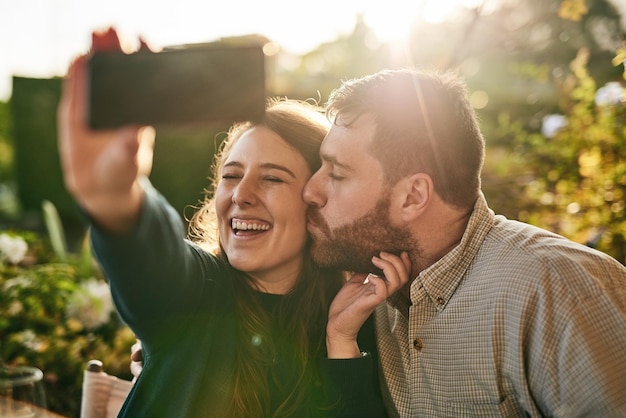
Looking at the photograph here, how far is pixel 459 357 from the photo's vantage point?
1950 mm

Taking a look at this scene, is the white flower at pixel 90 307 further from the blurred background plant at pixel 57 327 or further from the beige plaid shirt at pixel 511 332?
the beige plaid shirt at pixel 511 332

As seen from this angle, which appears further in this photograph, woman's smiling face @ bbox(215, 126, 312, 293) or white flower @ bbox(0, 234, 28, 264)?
white flower @ bbox(0, 234, 28, 264)

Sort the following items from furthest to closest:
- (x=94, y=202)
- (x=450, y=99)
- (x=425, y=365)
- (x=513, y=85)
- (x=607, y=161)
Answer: (x=513, y=85) → (x=607, y=161) → (x=450, y=99) → (x=425, y=365) → (x=94, y=202)

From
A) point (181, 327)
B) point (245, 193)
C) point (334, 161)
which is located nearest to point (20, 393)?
point (181, 327)

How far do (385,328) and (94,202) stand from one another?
4.09 ft

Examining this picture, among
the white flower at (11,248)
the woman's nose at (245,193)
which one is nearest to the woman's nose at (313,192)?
the woman's nose at (245,193)

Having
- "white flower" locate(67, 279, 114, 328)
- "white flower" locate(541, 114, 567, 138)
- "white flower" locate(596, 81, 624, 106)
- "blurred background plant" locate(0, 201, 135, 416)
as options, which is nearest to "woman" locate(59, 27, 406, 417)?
"blurred background plant" locate(0, 201, 135, 416)

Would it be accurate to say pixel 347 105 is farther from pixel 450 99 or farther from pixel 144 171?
pixel 144 171

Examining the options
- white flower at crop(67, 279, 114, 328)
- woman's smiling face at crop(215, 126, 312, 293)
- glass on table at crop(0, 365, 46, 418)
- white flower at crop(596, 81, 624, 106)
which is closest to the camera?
woman's smiling face at crop(215, 126, 312, 293)

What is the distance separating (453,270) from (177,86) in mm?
1135

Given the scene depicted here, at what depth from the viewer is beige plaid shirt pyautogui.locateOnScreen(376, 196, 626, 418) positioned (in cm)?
171

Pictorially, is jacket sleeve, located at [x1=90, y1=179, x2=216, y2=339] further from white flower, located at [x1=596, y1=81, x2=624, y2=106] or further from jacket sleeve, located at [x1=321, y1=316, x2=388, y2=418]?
Result: white flower, located at [x1=596, y1=81, x2=624, y2=106]

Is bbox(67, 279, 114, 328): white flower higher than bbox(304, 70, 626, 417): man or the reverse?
the reverse

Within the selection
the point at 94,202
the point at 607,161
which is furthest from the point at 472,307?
the point at 607,161
